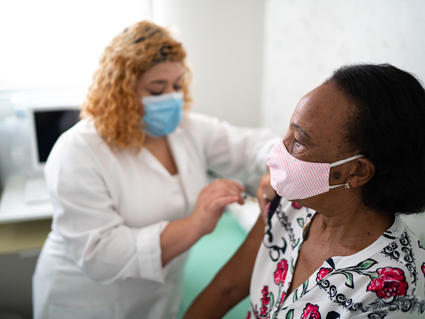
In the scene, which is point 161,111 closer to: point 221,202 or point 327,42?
point 221,202

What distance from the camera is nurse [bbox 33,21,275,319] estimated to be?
139 cm

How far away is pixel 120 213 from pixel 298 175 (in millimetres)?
834

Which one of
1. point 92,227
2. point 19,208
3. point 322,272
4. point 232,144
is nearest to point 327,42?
point 232,144

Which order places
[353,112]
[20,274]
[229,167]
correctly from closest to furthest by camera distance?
[353,112], [229,167], [20,274]

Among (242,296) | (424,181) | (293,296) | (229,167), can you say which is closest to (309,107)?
(424,181)

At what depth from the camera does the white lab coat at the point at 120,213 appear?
1.39 meters

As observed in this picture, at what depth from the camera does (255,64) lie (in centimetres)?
271

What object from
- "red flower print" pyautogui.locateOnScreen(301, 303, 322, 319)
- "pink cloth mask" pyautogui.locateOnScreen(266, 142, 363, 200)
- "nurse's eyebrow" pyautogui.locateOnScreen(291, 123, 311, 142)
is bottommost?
"red flower print" pyautogui.locateOnScreen(301, 303, 322, 319)

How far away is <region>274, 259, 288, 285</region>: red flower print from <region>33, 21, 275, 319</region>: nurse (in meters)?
0.28

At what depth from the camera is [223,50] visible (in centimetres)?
265

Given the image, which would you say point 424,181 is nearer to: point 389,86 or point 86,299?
point 389,86

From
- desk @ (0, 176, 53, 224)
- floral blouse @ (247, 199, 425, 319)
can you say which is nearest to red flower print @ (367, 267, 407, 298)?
floral blouse @ (247, 199, 425, 319)

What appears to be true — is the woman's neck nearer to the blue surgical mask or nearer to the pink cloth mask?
the pink cloth mask

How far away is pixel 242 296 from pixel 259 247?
19 cm
